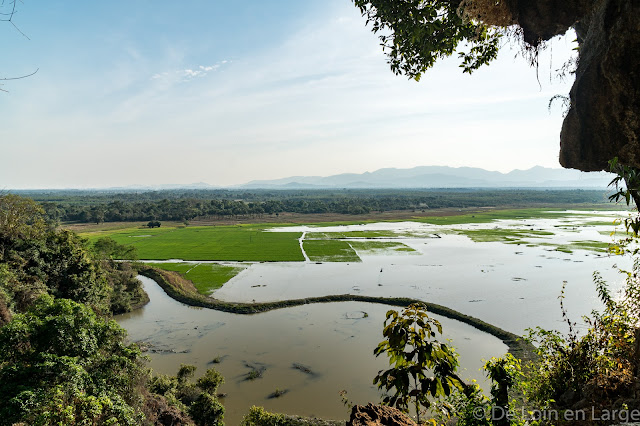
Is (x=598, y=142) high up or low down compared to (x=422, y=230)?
up

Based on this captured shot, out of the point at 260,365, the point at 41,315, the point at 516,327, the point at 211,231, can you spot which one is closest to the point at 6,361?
the point at 41,315

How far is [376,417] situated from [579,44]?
6640 mm

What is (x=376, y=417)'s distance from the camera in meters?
3.72

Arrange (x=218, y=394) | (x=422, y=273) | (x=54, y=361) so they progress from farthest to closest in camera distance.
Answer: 1. (x=422, y=273)
2. (x=218, y=394)
3. (x=54, y=361)

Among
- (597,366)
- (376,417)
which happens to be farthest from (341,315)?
(376,417)

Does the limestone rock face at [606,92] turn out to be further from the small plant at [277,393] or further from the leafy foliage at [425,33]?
the small plant at [277,393]

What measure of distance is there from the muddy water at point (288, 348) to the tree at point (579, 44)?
13423mm

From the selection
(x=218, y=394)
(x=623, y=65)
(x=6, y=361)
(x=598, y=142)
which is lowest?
(x=218, y=394)

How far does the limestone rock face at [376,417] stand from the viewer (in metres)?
3.55

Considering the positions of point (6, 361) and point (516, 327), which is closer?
point (6, 361)

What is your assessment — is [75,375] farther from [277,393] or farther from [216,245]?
[216,245]

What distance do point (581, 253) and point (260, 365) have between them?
43.3 meters

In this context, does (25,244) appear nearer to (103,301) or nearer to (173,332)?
(103,301)

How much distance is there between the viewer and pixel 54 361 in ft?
26.7
